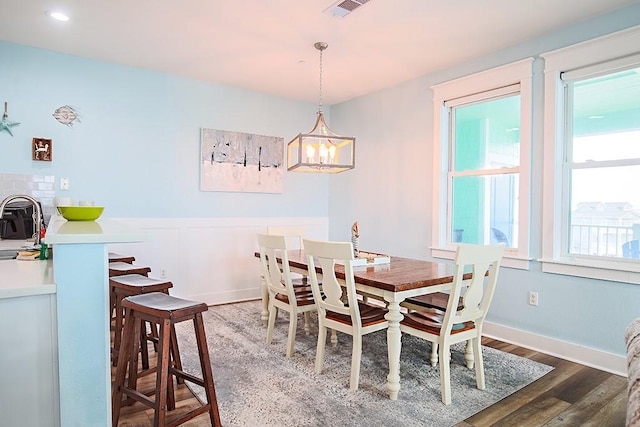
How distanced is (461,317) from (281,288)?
1.34m

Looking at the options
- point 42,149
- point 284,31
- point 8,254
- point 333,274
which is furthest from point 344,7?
point 42,149

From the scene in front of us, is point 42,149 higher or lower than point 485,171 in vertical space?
higher

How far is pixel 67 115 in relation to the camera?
3.68m

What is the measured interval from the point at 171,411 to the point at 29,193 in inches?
101

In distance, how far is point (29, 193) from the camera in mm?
3484

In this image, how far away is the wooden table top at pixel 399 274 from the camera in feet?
7.50

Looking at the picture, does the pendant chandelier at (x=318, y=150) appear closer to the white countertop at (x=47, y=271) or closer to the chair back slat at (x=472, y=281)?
the chair back slat at (x=472, y=281)

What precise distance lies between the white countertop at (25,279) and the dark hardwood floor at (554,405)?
94 centimetres

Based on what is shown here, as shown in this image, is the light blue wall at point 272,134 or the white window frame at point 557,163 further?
the light blue wall at point 272,134

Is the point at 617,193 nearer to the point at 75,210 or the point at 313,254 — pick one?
the point at 313,254

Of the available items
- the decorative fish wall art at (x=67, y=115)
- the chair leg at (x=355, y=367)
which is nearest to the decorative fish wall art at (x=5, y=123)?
the decorative fish wall art at (x=67, y=115)

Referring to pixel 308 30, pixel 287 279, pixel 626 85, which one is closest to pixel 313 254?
pixel 287 279

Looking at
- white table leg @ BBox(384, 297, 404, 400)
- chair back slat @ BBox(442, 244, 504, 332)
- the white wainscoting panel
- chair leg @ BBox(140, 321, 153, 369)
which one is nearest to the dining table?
white table leg @ BBox(384, 297, 404, 400)

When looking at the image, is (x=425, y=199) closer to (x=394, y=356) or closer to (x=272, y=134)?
(x=272, y=134)
